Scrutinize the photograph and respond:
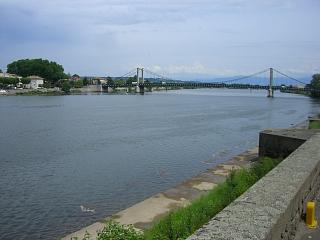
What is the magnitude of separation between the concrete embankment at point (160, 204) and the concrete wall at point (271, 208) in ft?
12.2

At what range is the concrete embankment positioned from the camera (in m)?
9.05

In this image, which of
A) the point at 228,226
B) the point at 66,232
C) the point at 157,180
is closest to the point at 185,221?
the point at 228,226

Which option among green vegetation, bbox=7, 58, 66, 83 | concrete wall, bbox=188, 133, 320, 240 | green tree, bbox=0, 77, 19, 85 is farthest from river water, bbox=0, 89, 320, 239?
green vegetation, bbox=7, 58, 66, 83

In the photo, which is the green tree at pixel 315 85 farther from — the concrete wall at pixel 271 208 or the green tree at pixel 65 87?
the concrete wall at pixel 271 208

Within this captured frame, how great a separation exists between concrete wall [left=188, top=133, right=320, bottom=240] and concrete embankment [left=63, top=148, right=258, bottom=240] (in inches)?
147

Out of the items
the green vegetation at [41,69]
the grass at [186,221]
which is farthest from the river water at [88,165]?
the green vegetation at [41,69]

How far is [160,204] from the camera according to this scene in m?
10.6

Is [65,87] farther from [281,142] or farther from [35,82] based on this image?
[281,142]

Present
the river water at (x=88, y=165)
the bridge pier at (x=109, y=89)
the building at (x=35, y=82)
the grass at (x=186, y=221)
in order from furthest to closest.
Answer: the bridge pier at (x=109, y=89), the building at (x=35, y=82), the river water at (x=88, y=165), the grass at (x=186, y=221)

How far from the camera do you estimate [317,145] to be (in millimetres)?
8773

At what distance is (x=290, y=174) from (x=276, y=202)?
4.93 feet

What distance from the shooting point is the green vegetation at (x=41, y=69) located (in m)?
114

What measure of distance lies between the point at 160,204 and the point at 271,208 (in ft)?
21.7

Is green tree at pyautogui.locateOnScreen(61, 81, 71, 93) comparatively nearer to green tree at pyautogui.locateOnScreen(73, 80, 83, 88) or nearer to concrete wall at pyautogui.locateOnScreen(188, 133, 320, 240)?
green tree at pyautogui.locateOnScreen(73, 80, 83, 88)
